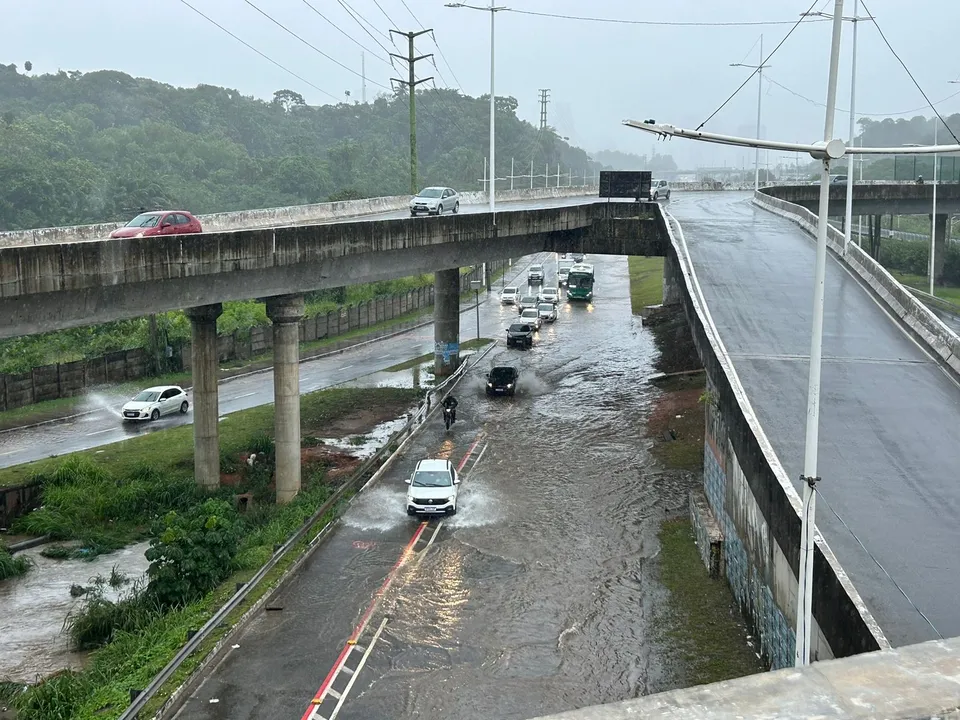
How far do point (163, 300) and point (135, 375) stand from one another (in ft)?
105

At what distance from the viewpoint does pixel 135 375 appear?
60844mm

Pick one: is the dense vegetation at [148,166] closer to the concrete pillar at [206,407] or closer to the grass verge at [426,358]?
the grass verge at [426,358]

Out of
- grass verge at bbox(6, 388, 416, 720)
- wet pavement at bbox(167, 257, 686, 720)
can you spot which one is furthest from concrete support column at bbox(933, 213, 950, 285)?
grass verge at bbox(6, 388, 416, 720)

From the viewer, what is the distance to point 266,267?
33.9m

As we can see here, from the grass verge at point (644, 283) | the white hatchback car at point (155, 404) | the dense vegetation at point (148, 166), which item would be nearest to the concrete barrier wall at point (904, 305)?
the white hatchback car at point (155, 404)

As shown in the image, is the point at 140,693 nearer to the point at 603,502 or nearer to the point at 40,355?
the point at 603,502

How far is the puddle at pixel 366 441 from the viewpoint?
43469mm

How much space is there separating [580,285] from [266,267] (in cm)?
6541

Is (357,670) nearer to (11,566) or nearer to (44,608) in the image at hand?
(44,608)

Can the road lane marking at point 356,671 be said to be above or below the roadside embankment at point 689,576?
below

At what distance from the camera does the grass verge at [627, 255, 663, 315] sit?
93812 mm

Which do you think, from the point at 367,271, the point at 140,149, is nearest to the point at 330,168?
the point at 140,149

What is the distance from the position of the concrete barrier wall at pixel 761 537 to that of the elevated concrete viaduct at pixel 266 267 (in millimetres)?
14110

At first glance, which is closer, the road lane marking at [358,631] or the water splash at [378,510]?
the road lane marking at [358,631]
